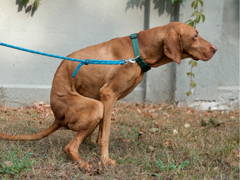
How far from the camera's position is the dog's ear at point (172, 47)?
4168 mm

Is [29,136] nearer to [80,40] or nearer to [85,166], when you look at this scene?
[85,166]

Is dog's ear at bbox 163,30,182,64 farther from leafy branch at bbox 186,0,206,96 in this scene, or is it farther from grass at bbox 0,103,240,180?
leafy branch at bbox 186,0,206,96

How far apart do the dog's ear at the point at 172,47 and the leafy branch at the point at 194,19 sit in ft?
8.15

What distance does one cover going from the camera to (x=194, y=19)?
6.78 meters

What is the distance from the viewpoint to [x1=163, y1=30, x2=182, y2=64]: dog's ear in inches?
164

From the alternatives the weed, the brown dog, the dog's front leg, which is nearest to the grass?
the weed

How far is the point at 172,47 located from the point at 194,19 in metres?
2.79

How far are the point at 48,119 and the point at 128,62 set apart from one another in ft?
7.81

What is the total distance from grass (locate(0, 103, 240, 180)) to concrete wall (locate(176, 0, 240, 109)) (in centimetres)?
48

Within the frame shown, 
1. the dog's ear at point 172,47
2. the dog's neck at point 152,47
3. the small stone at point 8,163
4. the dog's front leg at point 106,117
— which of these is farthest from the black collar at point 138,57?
the small stone at point 8,163

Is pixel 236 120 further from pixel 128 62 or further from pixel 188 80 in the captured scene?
pixel 128 62

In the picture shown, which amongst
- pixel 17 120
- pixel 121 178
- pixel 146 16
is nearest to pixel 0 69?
pixel 17 120

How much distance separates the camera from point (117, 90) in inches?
164

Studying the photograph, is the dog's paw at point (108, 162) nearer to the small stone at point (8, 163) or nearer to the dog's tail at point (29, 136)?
the dog's tail at point (29, 136)
